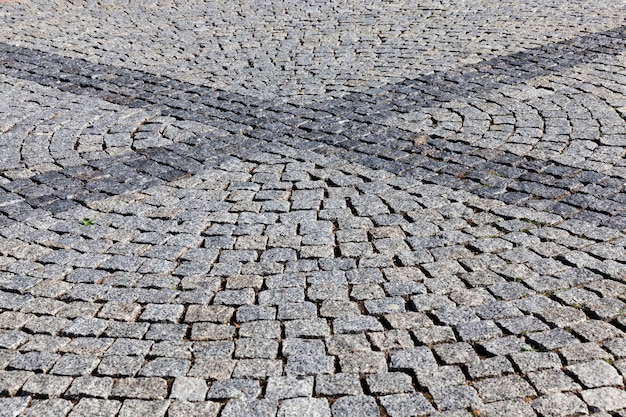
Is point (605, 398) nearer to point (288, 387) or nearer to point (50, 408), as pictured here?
point (288, 387)

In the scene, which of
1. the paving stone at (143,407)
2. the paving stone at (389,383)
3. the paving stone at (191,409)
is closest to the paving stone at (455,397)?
the paving stone at (389,383)

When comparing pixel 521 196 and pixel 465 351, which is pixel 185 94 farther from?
pixel 465 351

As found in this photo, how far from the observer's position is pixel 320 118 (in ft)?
22.9

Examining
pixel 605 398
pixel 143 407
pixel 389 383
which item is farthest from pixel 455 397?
pixel 143 407

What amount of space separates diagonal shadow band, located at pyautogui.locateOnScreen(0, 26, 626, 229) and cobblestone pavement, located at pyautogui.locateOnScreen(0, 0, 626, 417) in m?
0.03

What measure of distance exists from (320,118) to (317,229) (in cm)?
210

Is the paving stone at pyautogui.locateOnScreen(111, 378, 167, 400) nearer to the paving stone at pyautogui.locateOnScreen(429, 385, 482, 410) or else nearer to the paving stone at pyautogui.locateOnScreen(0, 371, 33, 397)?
the paving stone at pyautogui.locateOnScreen(0, 371, 33, 397)

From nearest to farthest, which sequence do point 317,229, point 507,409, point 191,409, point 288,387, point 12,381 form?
point 507,409 < point 191,409 < point 288,387 < point 12,381 < point 317,229

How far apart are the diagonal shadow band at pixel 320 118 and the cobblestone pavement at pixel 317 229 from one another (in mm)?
28

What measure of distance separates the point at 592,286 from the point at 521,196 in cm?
119

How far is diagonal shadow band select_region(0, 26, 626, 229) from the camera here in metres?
5.71

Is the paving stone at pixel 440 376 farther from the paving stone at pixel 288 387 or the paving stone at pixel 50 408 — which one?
the paving stone at pixel 50 408

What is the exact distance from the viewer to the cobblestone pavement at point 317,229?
367cm

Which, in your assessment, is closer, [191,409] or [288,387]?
[191,409]
